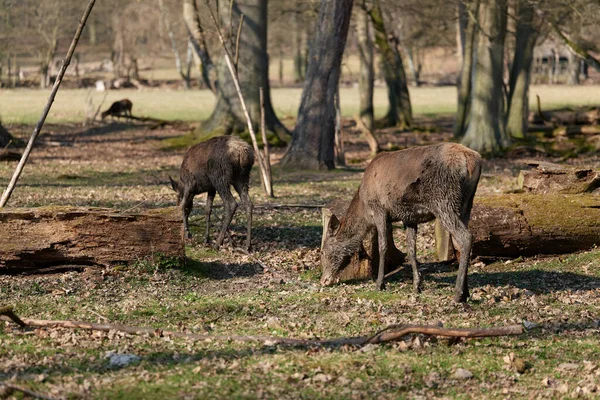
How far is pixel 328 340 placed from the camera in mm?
8586

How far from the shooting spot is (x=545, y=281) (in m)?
11.4

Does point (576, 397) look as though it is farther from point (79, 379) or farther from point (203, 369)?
point (79, 379)

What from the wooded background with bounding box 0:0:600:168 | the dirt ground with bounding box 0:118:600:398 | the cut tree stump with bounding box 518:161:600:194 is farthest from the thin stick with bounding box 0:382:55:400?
the wooded background with bounding box 0:0:600:168

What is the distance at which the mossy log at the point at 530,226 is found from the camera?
1239 centimetres

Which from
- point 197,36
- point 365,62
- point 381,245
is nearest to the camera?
point 381,245

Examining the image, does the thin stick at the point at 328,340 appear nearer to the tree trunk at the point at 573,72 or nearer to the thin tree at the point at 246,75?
the thin tree at the point at 246,75

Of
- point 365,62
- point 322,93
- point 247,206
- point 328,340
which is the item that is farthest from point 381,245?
point 365,62

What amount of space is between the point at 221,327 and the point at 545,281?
436cm

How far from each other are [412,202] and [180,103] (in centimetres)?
4824

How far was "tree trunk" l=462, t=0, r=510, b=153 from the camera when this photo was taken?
27.3 m

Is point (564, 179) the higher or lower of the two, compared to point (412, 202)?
lower

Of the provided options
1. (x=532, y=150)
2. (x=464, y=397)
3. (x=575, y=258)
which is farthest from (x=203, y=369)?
(x=532, y=150)

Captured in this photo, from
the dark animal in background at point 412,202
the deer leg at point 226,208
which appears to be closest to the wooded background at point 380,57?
the deer leg at point 226,208

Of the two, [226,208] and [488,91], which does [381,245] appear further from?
[488,91]
